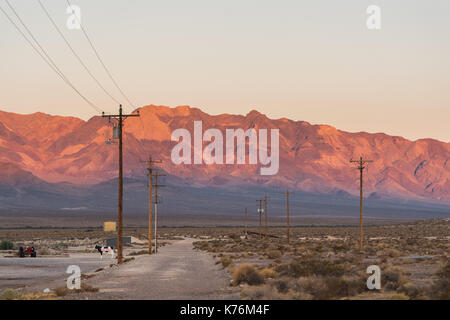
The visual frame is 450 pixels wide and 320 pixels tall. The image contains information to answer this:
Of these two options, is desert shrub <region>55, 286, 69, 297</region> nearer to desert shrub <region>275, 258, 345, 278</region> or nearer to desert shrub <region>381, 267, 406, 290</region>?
desert shrub <region>275, 258, 345, 278</region>

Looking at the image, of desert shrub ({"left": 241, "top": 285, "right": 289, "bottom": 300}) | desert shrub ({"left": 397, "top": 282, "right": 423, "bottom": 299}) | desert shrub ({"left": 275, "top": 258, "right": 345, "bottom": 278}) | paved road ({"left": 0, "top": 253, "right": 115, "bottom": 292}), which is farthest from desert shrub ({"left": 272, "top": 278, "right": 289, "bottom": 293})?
paved road ({"left": 0, "top": 253, "right": 115, "bottom": 292})

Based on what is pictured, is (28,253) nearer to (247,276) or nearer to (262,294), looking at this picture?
(247,276)

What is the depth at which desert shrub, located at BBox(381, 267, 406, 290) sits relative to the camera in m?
24.1

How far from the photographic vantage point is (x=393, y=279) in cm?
2570

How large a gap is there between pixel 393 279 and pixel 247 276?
5.22 m

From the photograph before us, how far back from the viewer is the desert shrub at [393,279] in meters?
24.1

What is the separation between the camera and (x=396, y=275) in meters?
25.9

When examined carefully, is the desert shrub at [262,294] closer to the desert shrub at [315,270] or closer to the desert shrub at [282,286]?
the desert shrub at [282,286]

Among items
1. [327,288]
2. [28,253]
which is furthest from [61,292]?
[28,253]
